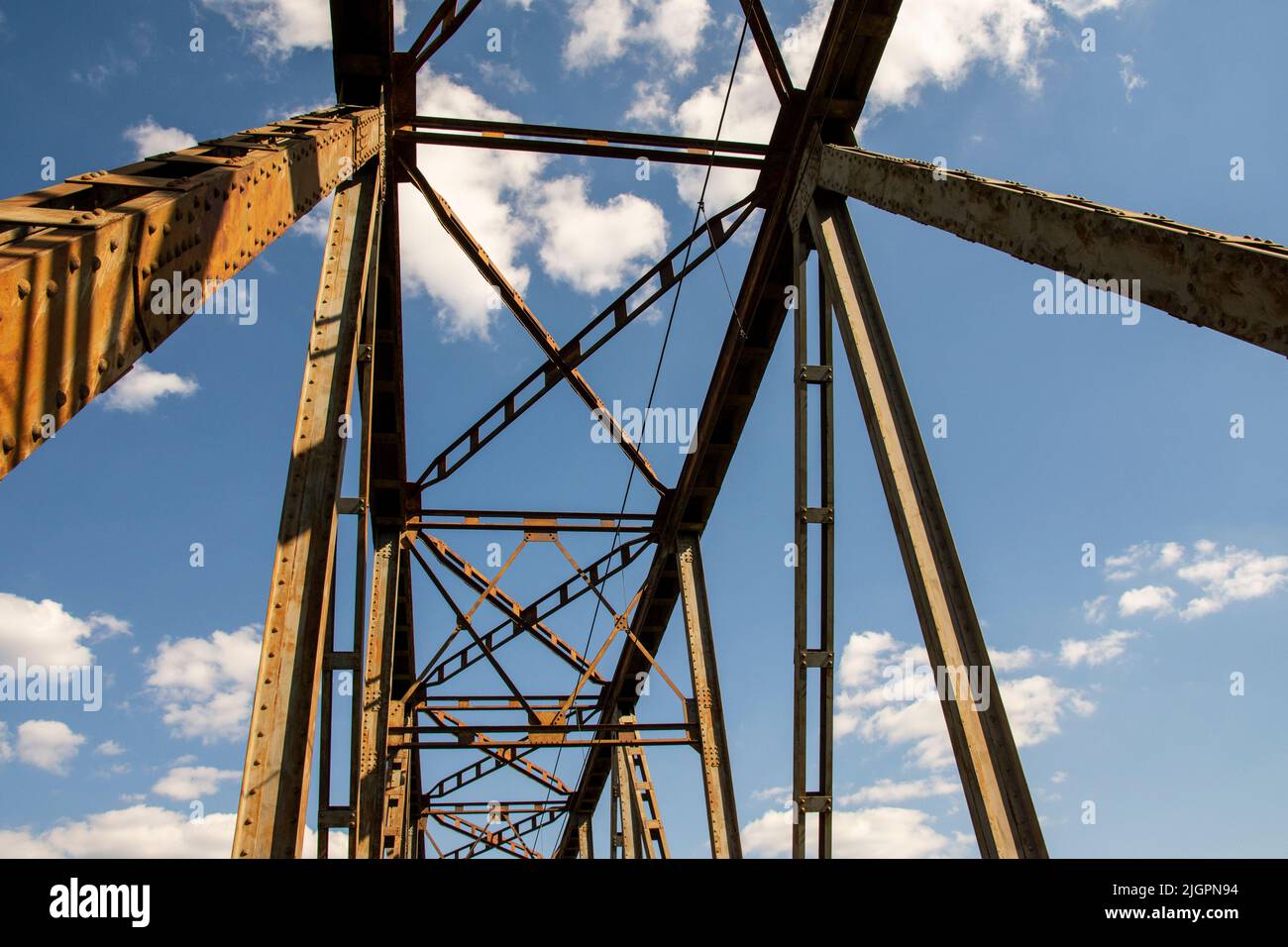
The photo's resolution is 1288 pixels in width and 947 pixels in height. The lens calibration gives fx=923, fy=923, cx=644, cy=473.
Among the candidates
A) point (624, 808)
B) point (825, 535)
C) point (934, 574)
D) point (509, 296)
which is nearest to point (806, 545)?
point (825, 535)

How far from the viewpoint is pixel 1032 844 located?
5031mm

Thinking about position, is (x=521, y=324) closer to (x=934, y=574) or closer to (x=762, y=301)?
(x=762, y=301)

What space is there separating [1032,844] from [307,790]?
3.96m

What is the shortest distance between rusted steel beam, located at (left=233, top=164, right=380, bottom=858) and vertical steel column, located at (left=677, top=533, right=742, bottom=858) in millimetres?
7326

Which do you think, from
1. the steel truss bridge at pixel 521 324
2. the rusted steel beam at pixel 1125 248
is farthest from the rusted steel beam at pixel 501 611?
the rusted steel beam at pixel 1125 248

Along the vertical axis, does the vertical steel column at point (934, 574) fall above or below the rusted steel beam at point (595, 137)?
below

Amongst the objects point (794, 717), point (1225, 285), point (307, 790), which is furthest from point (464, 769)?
point (1225, 285)

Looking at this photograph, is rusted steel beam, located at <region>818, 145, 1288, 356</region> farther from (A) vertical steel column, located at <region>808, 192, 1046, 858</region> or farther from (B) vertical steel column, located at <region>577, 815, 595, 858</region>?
(B) vertical steel column, located at <region>577, 815, 595, 858</region>

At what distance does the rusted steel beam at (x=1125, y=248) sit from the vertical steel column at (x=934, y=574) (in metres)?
1.07

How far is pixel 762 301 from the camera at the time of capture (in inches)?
415

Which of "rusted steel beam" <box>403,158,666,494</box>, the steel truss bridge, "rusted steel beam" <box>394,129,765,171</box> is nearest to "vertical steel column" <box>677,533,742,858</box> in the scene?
the steel truss bridge

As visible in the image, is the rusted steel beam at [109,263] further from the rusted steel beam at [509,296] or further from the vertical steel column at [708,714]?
the vertical steel column at [708,714]

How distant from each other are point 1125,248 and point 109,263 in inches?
159

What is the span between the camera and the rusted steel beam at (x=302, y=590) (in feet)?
15.6
